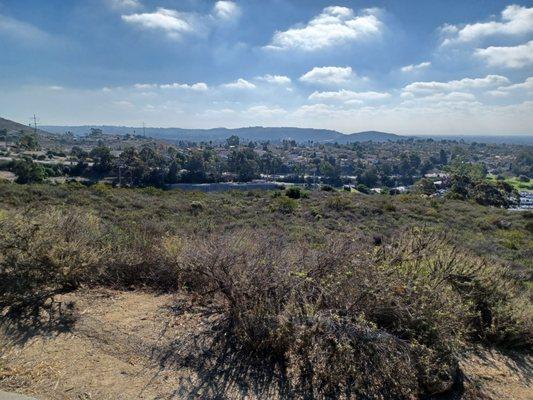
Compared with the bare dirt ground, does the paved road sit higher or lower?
higher

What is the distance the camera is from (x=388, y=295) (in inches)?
130

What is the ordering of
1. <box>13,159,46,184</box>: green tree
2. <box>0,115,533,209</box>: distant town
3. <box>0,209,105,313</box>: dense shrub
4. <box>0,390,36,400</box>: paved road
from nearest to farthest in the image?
<box>0,390,36,400</box>: paved road < <box>0,209,105,313</box>: dense shrub < <box>13,159,46,184</box>: green tree < <box>0,115,533,209</box>: distant town

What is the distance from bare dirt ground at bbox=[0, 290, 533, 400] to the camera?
297 centimetres

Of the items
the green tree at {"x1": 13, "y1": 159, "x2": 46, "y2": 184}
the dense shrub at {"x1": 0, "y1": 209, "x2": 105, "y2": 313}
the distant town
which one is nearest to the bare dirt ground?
the dense shrub at {"x1": 0, "y1": 209, "x2": 105, "y2": 313}

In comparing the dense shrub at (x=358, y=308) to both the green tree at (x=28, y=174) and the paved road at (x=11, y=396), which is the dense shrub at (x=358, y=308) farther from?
the green tree at (x=28, y=174)

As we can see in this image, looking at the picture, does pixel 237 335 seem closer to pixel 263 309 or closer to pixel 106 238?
pixel 263 309

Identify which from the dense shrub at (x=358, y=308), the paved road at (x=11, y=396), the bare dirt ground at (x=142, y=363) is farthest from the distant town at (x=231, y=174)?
the paved road at (x=11, y=396)

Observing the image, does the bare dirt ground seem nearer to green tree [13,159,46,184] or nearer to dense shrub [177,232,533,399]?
dense shrub [177,232,533,399]

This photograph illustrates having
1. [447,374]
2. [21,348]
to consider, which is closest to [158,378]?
[21,348]

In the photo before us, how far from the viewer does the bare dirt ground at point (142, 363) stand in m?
2.97

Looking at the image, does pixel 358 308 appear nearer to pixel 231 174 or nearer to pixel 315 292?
pixel 315 292

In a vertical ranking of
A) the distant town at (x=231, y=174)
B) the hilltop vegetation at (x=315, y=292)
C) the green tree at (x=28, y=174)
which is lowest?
the distant town at (x=231, y=174)

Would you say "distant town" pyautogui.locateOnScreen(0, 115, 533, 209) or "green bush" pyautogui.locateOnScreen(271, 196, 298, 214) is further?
"distant town" pyautogui.locateOnScreen(0, 115, 533, 209)

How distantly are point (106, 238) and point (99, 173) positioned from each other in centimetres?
4316
